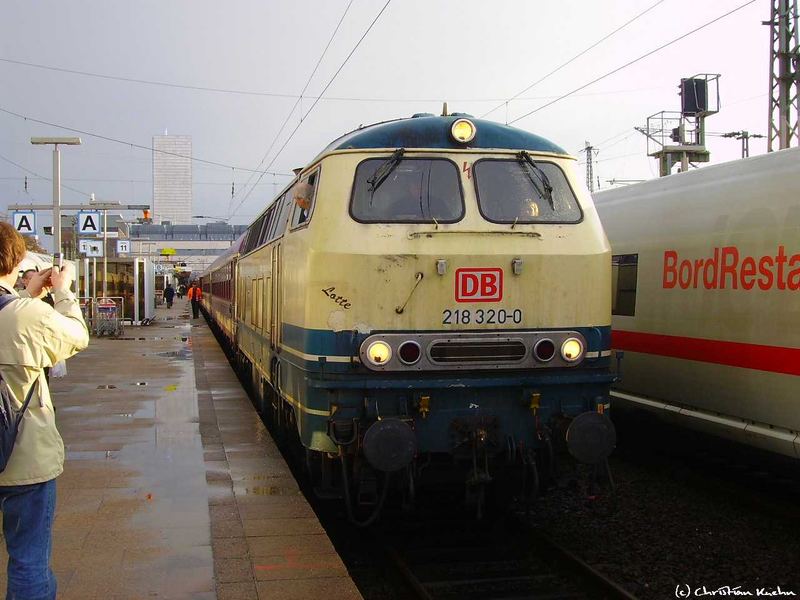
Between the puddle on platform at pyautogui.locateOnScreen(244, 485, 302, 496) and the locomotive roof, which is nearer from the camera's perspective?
the locomotive roof

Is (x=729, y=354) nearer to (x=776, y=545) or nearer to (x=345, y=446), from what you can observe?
(x=776, y=545)

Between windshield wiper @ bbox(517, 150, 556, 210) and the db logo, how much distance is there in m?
0.86

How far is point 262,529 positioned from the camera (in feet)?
18.2

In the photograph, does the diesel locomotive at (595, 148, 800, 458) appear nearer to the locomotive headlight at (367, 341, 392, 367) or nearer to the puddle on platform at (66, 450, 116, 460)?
the locomotive headlight at (367, 341, 392, 367)

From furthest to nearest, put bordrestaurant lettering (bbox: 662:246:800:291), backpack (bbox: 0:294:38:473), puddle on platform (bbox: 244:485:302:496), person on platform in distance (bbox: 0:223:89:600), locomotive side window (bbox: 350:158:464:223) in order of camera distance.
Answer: bordrestaurant lettering (bbox: 662:246:800:291), puddle on platform (bbox: 244:485:302:496), locomotive side window (bbox: 350:158:464:223), person on platform in distance (bbox: 0:223:89:600), backpack (bbox: 0:294:38:473)

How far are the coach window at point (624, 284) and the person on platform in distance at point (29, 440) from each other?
686cm

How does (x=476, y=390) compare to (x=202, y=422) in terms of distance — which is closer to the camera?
(x=476, y=390)

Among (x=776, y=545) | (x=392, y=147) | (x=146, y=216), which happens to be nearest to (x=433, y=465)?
(x=392, y=147)

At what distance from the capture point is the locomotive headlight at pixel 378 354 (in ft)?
18.1

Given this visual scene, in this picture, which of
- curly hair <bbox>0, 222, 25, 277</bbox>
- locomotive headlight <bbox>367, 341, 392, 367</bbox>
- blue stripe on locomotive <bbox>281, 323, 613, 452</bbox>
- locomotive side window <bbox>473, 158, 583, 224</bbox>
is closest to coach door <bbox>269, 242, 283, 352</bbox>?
blue stripe on locomotive <bbox>281, 323, 613, 452</bbox>

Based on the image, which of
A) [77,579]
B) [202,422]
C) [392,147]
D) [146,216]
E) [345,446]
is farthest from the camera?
[146,216]

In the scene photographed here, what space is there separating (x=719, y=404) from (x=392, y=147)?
399cm

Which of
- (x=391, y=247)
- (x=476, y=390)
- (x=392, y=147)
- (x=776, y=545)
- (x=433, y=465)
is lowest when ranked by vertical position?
(x=776, y=545)

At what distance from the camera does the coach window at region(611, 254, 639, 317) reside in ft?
29.8
